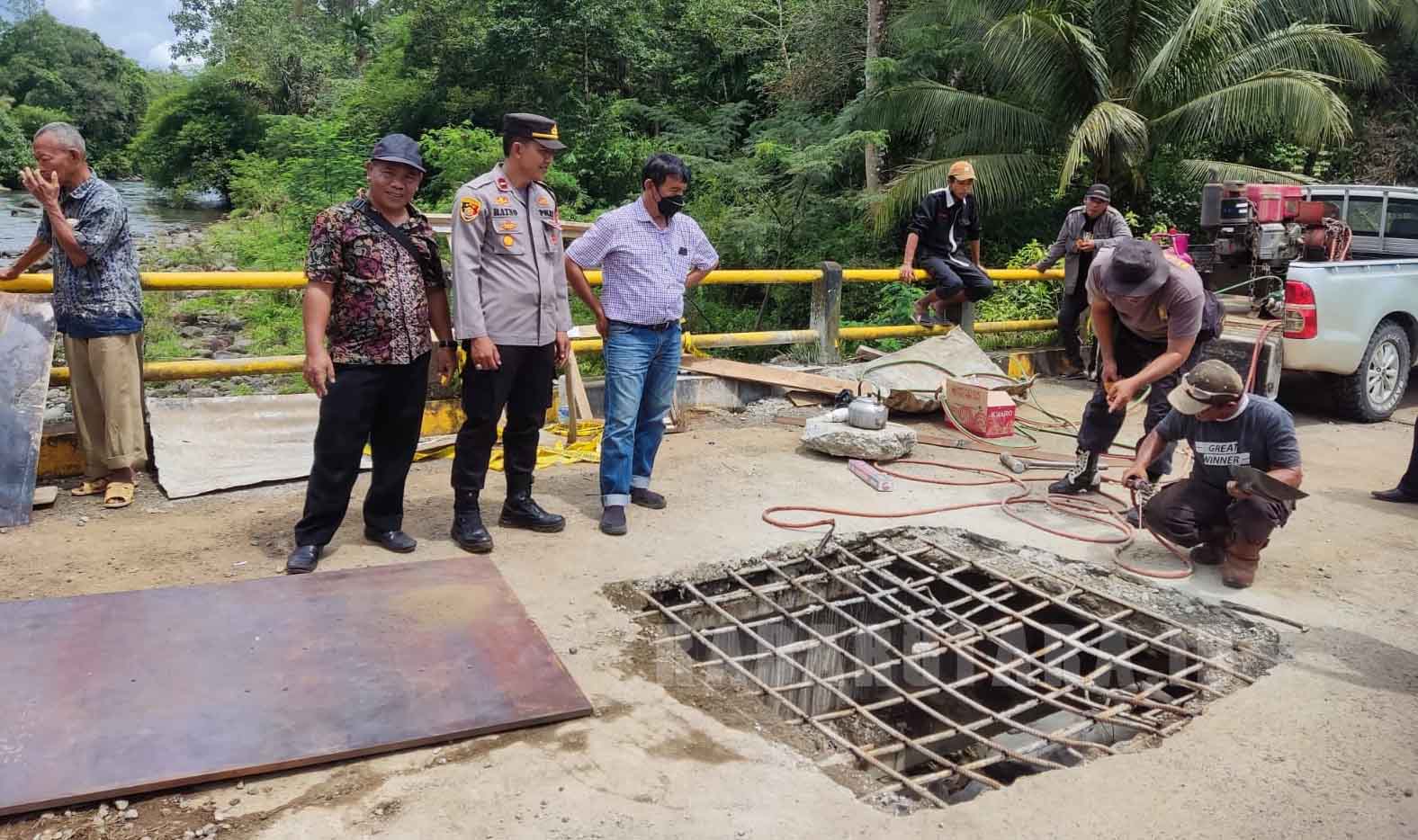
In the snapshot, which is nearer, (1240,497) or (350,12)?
(1240,497)

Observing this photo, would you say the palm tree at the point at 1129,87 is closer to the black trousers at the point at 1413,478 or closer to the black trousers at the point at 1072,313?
the black trousers at the point at 1072,313

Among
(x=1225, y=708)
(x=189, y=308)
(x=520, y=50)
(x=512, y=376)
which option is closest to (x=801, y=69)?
(x=520, y=50)

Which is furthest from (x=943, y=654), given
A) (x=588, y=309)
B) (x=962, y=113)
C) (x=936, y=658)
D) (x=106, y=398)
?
(x=962, y=113)

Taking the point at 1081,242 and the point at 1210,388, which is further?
the point at 1081,242

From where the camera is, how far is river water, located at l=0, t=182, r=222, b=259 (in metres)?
23.8

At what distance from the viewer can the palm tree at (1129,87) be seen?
1274cm

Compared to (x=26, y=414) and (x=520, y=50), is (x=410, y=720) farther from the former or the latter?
(x=520, y=50)

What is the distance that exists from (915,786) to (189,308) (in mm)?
17821

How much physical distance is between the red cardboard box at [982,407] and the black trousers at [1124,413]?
1431 mm

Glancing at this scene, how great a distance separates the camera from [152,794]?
113 inches

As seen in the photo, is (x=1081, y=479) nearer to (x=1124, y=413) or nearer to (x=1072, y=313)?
(x=1124, y=413)

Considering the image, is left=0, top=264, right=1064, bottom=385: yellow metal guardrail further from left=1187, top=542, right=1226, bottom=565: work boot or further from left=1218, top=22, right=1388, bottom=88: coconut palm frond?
left=1218, top=22, right=1388, bottom=88: coconut palm frond

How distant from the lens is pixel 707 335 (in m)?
8.88

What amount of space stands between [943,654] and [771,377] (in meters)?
4.05
